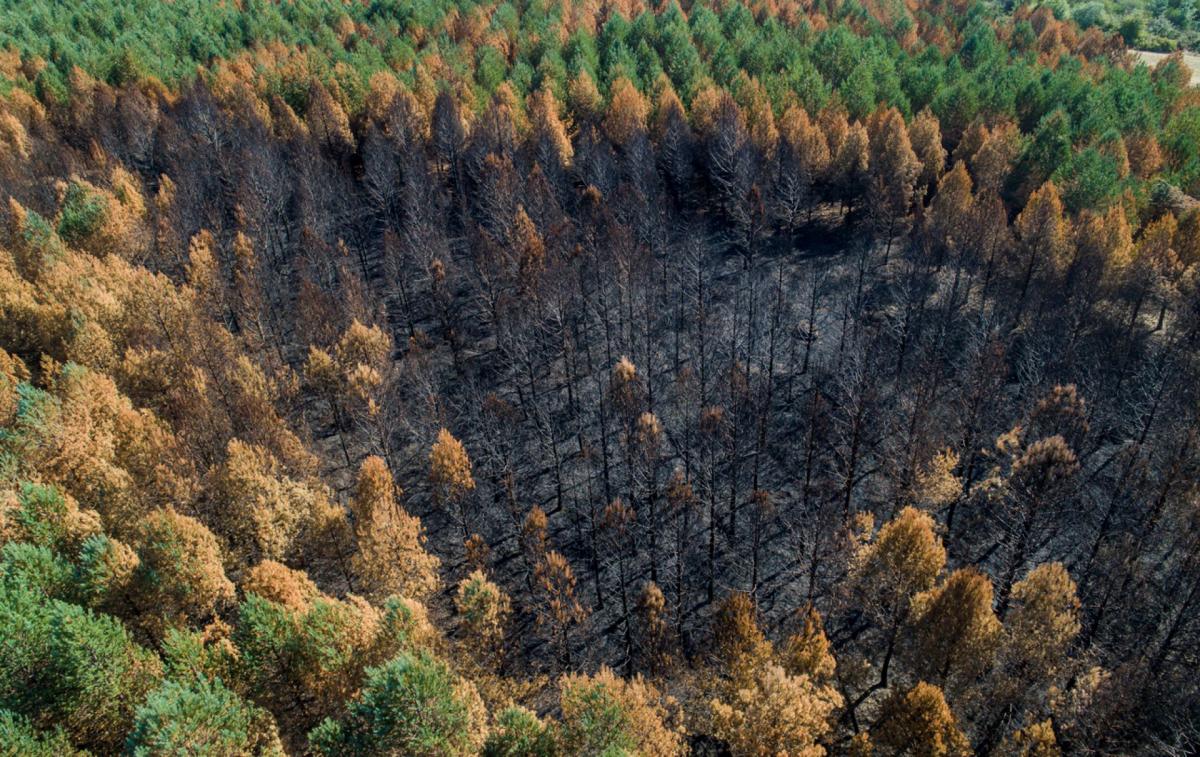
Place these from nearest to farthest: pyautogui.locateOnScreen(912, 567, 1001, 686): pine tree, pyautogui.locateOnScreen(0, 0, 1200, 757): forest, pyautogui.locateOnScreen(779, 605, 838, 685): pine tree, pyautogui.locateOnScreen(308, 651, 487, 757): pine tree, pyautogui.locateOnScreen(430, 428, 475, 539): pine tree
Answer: pyautogui.locateOnScreen(308, 651, 487, 757): pine tree → pyautogui.locateOnScreen(0, 0, 1200, 757): forest → pyautogui.locateOnScreen(912, 567, 1001, 686): pine tree → pyautogui.locateOnScreen(779, 605, 838, 685): pine tree → pyautogui.locateOnScreen(430, 428, 475, 539): pine tree

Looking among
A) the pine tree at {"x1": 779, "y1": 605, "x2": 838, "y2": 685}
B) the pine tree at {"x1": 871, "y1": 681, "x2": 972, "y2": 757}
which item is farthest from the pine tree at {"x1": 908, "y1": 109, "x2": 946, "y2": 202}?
the pine tree at {"x1": 871, "y1": 681, "x2": 972, "y2": 757}

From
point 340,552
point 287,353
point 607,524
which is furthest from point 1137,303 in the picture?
point 287,353

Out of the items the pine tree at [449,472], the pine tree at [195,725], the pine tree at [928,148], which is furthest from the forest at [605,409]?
the pine tree at [928,148]

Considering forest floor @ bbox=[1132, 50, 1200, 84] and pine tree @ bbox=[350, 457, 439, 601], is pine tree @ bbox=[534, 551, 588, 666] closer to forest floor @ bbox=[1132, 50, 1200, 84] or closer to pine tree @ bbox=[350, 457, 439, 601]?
pine tree @ bbox=[350, 457, 439, 601]

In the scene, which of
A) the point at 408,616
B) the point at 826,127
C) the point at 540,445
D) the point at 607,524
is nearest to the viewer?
the point at 408,616

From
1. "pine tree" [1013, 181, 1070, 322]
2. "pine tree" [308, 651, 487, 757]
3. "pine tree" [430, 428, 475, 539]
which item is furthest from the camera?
"pine tree" [1013, 181, 1070, 322]

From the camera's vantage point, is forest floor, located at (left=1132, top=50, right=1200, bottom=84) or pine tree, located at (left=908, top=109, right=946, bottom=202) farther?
forest floor, located at (left=1132, top=50, right=1200, bottom=84)

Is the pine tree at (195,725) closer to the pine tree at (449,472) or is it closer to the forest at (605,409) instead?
the forest at (605,409)

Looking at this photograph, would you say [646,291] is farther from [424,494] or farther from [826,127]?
[826,127]
